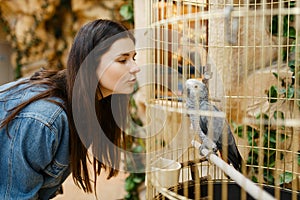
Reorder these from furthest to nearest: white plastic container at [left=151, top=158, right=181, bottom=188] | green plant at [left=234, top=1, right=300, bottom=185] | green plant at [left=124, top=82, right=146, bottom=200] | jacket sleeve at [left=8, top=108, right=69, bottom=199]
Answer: green plant at [left=124, top=82, right=146, bottom=200], green plant at [left=234, top=1, right=300, bottom=185], white plastic container at [left=151, top=158, right=181, bottom=188], jacket sleeve at [left=8, top=108, right=69, bottom=199]

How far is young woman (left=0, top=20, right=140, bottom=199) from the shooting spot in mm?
933

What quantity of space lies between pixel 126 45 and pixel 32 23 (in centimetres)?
240

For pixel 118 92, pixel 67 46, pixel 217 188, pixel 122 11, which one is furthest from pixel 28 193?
pixel 67 46

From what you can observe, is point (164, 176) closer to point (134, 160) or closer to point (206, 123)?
point (206, 123)

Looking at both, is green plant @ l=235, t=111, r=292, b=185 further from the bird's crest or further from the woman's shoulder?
the woman's shoulder

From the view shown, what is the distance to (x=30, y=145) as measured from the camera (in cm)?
93

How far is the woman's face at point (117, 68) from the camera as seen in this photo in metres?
1.00

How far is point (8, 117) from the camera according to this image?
3.07 ft

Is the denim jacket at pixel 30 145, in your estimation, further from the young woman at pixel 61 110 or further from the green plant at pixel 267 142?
the green plant at pixel 267 142

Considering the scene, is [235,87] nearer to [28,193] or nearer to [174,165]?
[174,165]

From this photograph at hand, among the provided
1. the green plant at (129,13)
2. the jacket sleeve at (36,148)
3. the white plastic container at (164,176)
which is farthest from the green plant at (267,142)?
the green plant at (129,13)

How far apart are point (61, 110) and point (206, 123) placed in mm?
474

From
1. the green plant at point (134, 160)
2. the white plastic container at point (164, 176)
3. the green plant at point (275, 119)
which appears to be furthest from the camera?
the green plant at point (134, 160)

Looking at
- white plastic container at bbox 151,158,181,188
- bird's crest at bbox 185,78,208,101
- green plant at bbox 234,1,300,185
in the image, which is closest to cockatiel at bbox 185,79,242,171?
bird's crest at bbox 185,78,208,101
